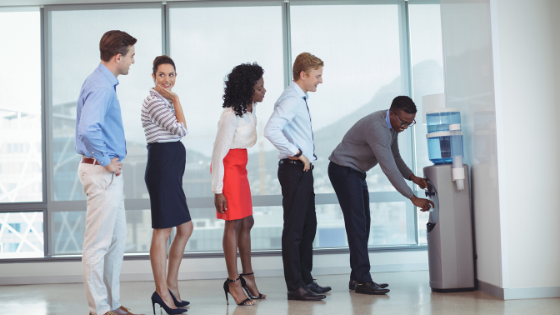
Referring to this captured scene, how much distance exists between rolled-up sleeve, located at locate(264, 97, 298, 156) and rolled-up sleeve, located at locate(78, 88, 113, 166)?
974mm

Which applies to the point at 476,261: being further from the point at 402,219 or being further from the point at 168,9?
the point at 168,9

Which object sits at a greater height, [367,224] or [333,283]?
[367,224]

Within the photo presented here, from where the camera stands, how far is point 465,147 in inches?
129

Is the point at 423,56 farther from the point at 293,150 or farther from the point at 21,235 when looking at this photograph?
the point at 21,235

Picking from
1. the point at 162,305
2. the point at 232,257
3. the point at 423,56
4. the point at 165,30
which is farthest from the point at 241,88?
the point at 423,56

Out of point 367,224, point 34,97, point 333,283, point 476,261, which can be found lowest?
point 333,283

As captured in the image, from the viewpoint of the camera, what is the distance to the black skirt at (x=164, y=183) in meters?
2.68

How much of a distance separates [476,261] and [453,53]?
A: 148 cm

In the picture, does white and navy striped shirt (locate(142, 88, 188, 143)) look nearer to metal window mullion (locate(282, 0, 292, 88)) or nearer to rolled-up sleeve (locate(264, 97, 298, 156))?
rolled-up sleeve (locate(264, 97, 298, 156))

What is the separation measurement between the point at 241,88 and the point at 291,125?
406 millimetres

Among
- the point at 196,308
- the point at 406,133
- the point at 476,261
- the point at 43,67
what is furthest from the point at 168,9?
the point at 476,261

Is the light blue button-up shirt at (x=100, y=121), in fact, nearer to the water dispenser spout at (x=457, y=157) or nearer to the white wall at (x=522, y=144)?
the water dispenser spout at (x=457, y=157)

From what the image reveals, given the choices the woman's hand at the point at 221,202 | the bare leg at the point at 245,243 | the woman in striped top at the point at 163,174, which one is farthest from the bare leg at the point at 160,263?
the bare leg at the point at 245,243

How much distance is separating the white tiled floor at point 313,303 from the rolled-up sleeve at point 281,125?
97 centimetres
